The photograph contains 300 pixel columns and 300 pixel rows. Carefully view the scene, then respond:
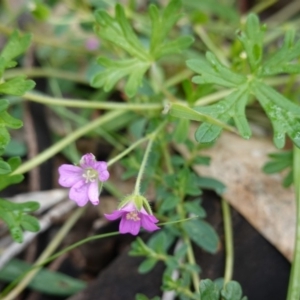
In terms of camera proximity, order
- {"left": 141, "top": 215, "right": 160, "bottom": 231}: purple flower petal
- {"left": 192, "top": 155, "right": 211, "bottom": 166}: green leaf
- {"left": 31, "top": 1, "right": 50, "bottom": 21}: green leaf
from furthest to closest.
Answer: {"left": 31, "top": 1, "right": 50, "bottom": 21}: green leaf → {"left": 192, "top": 155, "right": 211, "bottom": 166}: green leaf → {"left": 141, "top": 215, "right": 160, "bottom": 231}: purple flower petal

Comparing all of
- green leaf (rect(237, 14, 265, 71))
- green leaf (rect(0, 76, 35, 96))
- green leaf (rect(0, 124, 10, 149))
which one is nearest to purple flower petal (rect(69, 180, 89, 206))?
green leaf (rect(0, 124, 10, 149))

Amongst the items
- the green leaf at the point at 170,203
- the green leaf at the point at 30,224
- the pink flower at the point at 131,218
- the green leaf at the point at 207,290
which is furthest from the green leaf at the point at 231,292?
the green leaf at the point at 30,224

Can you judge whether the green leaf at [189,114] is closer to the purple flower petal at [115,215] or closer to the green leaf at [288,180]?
the purple flower petal at [115,215]

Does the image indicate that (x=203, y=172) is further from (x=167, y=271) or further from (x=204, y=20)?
(x=204, y=20)

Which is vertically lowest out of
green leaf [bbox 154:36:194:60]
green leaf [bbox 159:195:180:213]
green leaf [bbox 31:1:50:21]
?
green leaf [bbox 159:195:180:213]

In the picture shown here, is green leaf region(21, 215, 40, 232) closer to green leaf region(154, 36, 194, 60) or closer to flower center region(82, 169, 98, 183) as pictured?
flower center region(82, 169, 98, 183)

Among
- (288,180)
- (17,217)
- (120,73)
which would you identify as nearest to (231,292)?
(288,180)
